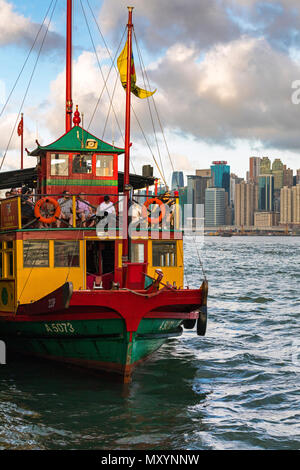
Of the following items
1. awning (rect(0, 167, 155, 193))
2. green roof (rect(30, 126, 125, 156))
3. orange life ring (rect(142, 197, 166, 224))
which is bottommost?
orange life ring (rect(142, 197, 166, 224))

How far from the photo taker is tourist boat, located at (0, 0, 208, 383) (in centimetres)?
1362

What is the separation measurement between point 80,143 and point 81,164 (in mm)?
632

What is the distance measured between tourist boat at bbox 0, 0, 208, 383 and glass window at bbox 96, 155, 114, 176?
0.10ft

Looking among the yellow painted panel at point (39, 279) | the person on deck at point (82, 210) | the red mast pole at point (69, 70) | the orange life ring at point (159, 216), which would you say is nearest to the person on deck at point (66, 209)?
the person on deck at point (82, 210)

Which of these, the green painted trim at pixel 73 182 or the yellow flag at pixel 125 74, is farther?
the green painted trim at pixel 73 182

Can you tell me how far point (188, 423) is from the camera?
12133 millimetres

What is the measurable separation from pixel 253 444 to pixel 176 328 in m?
4.76

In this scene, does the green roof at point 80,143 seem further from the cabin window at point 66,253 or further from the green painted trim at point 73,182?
the cabin window at point 66,253

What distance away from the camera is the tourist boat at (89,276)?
1362 centimetres

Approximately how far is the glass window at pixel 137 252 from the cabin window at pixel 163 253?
1.05 feet

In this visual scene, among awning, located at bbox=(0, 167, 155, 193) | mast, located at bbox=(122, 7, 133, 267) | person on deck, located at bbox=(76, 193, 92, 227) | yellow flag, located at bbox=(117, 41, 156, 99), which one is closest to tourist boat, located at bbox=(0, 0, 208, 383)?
mast, located at bbox=(122, 7, 133, 267)

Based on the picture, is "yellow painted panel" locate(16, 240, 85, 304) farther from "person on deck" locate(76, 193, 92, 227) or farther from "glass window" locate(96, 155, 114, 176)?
"glass window" locate(96, 155, 114, 176)
